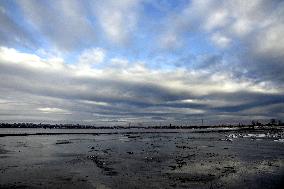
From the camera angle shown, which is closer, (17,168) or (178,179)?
(178,179)

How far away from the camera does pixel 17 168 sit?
110 ft

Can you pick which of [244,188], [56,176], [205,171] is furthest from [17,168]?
[244,188]

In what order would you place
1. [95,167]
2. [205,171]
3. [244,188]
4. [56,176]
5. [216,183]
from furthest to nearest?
[95,167], [205,171], [56,176], [216,183], [244,188]

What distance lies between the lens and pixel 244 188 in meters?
23.6

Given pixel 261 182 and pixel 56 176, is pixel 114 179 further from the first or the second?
pixel 261 182

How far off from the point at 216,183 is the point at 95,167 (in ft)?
51.4

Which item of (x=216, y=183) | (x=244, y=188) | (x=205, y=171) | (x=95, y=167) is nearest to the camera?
(x=244, y=188)

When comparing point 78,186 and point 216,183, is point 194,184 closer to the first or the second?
point 216,183

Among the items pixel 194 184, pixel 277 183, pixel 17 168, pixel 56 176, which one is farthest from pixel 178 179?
pixel 17 168

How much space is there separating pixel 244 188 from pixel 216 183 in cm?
240

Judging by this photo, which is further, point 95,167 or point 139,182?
point 95,167

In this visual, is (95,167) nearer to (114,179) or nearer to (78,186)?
(114,179)

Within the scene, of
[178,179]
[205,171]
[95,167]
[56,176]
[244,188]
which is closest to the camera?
[244,188]

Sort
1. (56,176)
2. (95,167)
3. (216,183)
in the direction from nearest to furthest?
1. (216,183)
2. (56,176)
3. (95,167)
